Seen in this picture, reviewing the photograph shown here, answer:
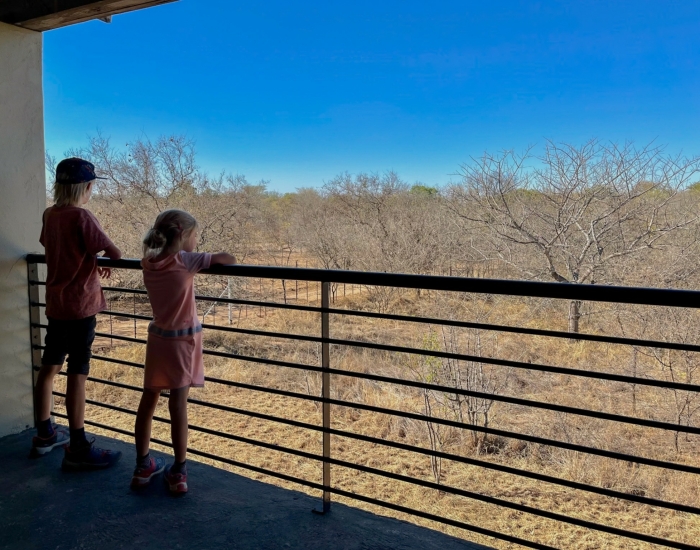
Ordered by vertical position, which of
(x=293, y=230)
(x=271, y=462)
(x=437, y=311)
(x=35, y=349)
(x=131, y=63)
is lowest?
(x=271, y=462)

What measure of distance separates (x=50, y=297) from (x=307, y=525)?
133cm

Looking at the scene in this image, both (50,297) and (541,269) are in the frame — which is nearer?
(50,297)

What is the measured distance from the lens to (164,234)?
1.66 meters

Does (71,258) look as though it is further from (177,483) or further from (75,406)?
(177,483)

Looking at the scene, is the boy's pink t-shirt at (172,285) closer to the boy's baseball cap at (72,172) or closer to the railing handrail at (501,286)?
the railing handrail at (501,286)

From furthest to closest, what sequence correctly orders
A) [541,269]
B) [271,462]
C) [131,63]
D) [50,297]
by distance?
[131,63], [541,269], [271,462], [50,297]

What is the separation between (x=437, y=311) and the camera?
411 inches

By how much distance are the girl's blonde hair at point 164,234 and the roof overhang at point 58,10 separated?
1.13m

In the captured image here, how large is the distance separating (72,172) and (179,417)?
1017 millimetres

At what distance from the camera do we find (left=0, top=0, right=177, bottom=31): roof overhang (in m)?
2.15

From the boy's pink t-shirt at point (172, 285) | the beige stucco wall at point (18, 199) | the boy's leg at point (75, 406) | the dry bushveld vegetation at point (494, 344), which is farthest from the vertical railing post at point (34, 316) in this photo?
the dry bushveld vegetation at point (494, 344)

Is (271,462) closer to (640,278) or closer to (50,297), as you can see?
(50,297)

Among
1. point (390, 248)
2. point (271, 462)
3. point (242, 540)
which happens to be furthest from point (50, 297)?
point (390, 248)

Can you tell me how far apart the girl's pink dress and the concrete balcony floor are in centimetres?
44
